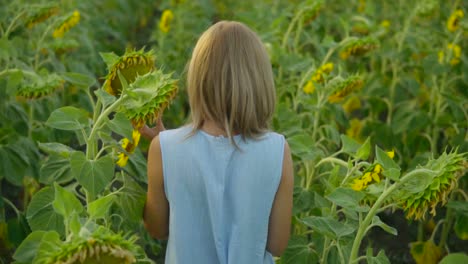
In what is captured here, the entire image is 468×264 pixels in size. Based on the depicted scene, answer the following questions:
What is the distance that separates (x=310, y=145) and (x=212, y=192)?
0.66m

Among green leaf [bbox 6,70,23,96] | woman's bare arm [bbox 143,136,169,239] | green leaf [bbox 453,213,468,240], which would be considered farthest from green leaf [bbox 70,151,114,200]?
green leaf [bbox 453,213,468,240]

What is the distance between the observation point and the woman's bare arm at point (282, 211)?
1.85m

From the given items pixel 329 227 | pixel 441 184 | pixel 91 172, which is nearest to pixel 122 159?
pixel 91 172

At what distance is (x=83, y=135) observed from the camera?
6.51 feet

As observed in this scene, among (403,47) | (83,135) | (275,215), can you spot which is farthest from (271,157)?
(403,47)

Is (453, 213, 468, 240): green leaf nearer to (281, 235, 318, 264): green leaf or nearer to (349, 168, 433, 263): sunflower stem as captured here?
(281, 235, 318, 264): green leaf

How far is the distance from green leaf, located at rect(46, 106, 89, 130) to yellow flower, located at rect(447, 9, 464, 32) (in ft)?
6.52

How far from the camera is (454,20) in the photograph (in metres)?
3.50

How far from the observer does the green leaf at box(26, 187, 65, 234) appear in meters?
2.01

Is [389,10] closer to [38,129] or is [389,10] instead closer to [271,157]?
[38,129]

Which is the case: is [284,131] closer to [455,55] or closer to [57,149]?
[57,149]

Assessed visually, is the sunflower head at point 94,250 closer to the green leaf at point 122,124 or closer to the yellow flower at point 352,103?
the green leaf at point 122,124

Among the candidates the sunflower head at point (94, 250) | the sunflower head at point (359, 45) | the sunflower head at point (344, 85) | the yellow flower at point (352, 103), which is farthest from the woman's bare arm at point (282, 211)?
the yellow flower at point (352, 103)

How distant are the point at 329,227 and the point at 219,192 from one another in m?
0.38
